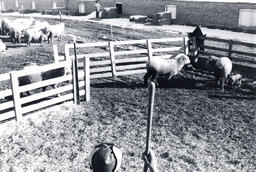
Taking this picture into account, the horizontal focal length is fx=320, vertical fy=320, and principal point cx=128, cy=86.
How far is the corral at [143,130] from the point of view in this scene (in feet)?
21.7

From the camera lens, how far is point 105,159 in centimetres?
297

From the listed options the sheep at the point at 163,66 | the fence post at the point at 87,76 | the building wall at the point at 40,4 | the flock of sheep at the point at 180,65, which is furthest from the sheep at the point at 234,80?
the building wall at the point at 40,4

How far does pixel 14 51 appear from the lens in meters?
17.4

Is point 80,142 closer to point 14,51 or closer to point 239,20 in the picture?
point 14,51

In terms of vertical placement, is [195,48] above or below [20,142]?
above

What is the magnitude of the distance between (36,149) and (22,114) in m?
2.06

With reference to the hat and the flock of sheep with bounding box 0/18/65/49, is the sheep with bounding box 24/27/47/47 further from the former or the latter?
the hat

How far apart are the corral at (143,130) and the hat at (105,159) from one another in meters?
3.42

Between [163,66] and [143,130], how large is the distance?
12.6 ft

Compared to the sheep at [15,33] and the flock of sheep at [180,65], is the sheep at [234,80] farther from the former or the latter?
the sheep at [15,33]

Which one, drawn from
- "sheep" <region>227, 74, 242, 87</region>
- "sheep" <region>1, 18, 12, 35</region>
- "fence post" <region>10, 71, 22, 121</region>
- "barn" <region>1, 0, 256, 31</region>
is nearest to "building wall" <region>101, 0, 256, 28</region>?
"barn" <region>1, 0, 256, 31</region>

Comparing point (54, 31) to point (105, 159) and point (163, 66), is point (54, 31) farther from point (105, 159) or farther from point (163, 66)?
point (105, 159)

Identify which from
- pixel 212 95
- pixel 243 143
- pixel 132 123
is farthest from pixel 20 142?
pixel 212 95

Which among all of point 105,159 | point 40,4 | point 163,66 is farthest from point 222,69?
point 40,4
